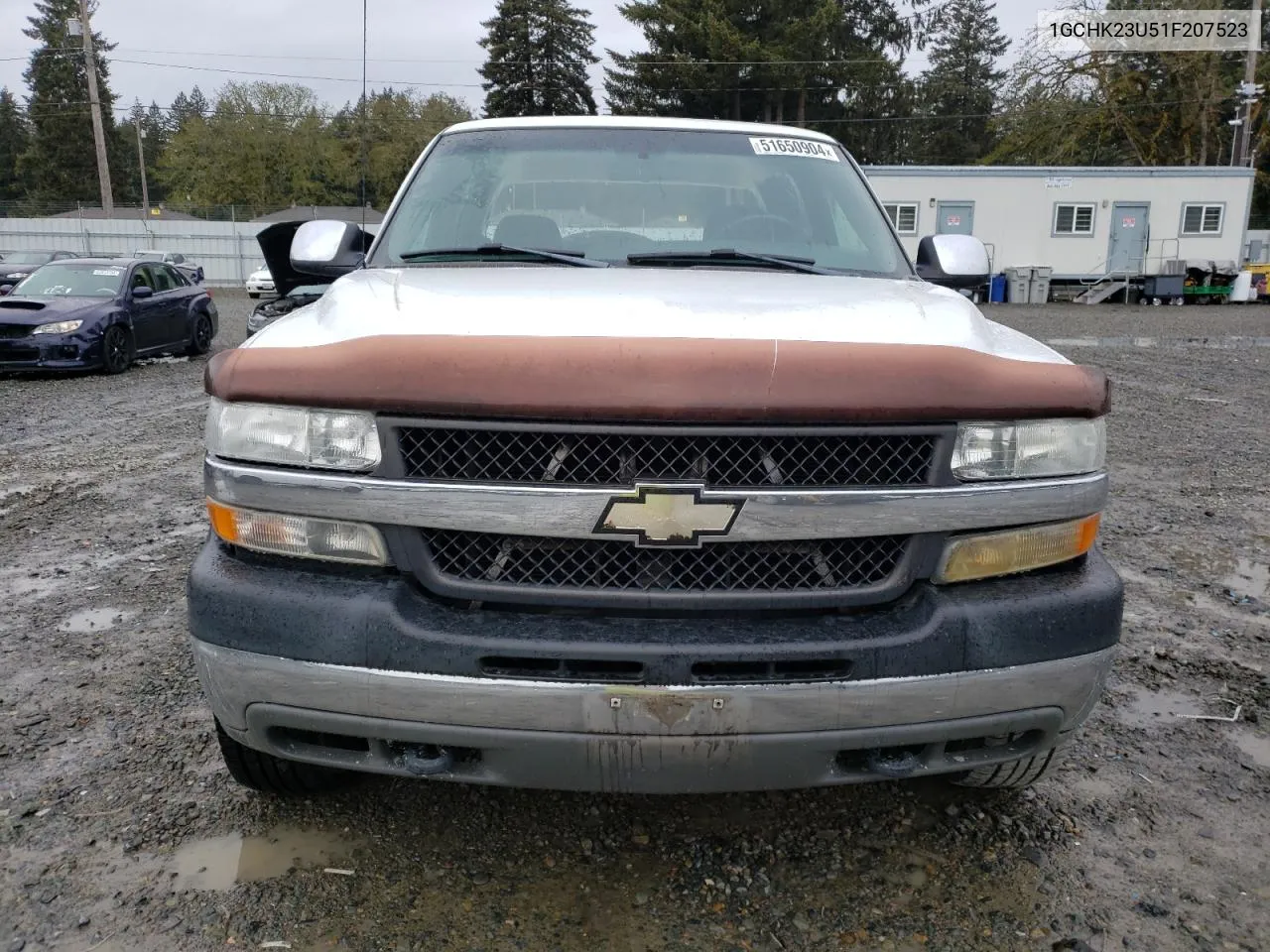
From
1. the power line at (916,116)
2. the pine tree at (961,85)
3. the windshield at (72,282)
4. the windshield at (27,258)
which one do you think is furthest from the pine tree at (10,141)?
the windshield at (72,282)

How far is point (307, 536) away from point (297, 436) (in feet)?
0.68

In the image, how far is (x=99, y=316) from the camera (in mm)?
12445

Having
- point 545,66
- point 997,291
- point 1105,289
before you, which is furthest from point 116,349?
point 545,66

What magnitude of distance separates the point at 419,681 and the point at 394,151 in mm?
70003

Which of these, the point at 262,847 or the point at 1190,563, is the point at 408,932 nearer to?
the point at 262,847

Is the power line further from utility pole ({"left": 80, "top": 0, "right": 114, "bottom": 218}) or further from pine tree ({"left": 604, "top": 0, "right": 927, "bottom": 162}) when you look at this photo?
utility pole ({"left": 80, "top": 0, "right": 114, "bottom": 218})

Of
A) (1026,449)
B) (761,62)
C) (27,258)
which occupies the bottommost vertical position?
(27,258)

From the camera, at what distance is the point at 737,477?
2.01 m

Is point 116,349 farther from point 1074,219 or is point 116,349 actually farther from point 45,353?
point 1074,219

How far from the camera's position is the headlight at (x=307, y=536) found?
2.06 metres

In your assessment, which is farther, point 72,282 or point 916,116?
point 916,116

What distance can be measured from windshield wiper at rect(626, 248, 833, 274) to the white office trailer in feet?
93.5

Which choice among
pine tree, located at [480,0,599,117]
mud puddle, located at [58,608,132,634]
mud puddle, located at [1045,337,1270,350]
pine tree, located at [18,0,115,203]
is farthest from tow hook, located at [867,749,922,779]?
pine tree, located at [18,0,115,203]

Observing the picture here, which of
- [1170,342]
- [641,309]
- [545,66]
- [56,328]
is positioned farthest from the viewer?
[545,66]
